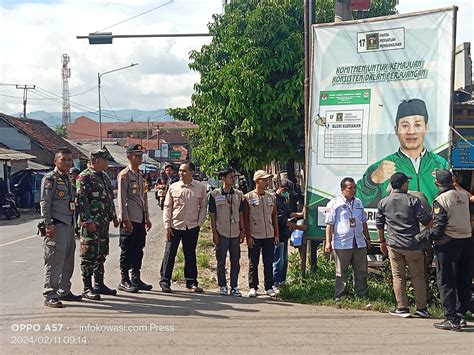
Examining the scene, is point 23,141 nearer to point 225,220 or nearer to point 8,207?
point 8,207

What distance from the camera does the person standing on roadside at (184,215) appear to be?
26.9 ft

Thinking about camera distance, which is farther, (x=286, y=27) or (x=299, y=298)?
(x=286, y=27)

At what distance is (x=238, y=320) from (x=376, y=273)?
2850 mm

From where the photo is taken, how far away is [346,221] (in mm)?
7824

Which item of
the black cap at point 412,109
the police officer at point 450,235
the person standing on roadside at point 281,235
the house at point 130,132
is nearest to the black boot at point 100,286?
the person standing on roadside at point 281,235

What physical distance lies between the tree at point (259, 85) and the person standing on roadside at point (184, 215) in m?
3.35

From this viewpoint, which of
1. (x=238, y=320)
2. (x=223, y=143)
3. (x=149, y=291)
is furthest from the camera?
(x=223, y=143)

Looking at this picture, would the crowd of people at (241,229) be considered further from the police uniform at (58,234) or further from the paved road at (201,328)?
the paved road at (201,328)

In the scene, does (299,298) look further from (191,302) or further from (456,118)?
(456,118)

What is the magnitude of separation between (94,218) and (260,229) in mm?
2259

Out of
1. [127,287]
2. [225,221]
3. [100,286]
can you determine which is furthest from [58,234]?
[225,221]

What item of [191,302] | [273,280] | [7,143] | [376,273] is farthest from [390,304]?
[7,143]

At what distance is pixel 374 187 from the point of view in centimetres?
835

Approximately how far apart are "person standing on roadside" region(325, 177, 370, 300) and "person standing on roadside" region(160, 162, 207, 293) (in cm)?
179
